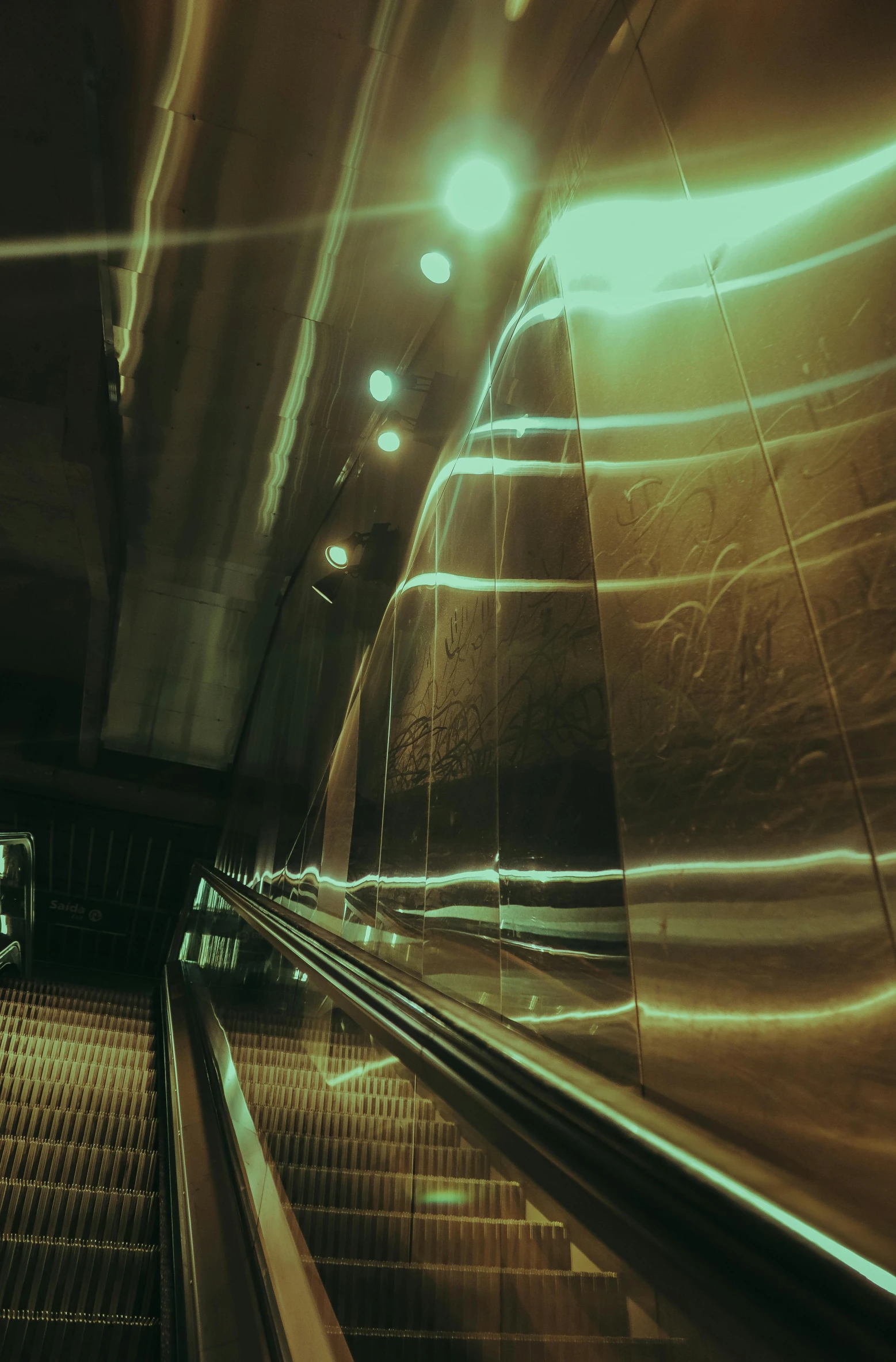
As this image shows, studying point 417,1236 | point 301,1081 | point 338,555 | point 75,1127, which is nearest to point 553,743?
point 417,1236

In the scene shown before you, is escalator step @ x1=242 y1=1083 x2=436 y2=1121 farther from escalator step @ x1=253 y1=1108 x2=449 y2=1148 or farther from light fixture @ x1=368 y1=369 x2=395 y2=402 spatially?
light fixture @ x1=368 y1=369 x2=395 y2=402

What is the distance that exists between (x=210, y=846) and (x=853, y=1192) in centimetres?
1478

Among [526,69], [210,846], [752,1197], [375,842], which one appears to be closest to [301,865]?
[375,842]

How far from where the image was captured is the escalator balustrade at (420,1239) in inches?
43.6

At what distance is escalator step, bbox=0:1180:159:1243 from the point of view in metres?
2.42

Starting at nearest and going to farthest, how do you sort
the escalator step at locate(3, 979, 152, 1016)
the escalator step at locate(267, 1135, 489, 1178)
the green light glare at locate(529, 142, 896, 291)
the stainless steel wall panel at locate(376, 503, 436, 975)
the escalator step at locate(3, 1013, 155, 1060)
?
the escalator step at locate(267, 1135, 489, 1178), the green light glare at locate(529, 142, 896, 291), the stainless steel wall panel at locate(376, 503, 436, 975), the escalator step at locate(3, 1013, 155, 1060), the escalator step at locate(3, 979, 152, 1016)

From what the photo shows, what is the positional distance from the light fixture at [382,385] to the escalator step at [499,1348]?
487 centimetres

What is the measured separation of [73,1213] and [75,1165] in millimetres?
300

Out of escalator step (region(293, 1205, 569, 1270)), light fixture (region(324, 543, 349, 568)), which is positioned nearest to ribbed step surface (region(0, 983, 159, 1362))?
escalator step (region(293, 1205, 569, 1270))

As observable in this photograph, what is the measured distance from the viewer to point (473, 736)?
134 inches

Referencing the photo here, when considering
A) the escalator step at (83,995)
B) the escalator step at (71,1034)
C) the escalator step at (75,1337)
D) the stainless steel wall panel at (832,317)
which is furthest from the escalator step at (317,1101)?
the escalator step at (83,995)

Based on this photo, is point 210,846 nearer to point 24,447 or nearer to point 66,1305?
point 24,447

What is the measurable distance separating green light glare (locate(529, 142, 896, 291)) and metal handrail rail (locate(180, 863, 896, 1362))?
5.31 ft

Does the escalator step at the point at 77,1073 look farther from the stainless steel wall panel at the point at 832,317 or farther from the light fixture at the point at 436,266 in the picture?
the light fixture at the point at 436,266
